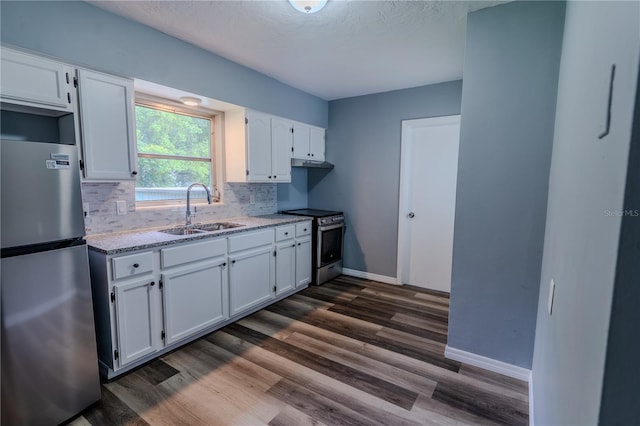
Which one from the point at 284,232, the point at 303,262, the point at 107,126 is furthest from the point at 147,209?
the point at 303,262

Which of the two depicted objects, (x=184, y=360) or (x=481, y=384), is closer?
(x=481, y=384)

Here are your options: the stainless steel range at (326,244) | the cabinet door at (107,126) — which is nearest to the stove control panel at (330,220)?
the stainless steel range at (326,244)

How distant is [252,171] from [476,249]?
231cm

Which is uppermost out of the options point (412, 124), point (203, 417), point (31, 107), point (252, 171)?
point (412, 124)

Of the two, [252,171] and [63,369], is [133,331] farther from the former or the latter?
[252,171]

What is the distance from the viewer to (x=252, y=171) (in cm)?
331

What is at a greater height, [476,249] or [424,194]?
[424,194]

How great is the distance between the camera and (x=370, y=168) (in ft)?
13.5

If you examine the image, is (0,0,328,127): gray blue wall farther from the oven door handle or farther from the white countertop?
the oven door handle

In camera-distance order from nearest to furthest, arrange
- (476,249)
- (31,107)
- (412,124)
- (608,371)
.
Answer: (608,371) → (31,107) → (476,249) → (412,124)

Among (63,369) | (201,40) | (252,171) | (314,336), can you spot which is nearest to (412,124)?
(252,171)

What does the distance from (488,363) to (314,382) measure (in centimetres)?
129

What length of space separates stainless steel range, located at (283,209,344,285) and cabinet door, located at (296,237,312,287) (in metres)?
0.10

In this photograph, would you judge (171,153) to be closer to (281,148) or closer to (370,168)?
(281,148)
